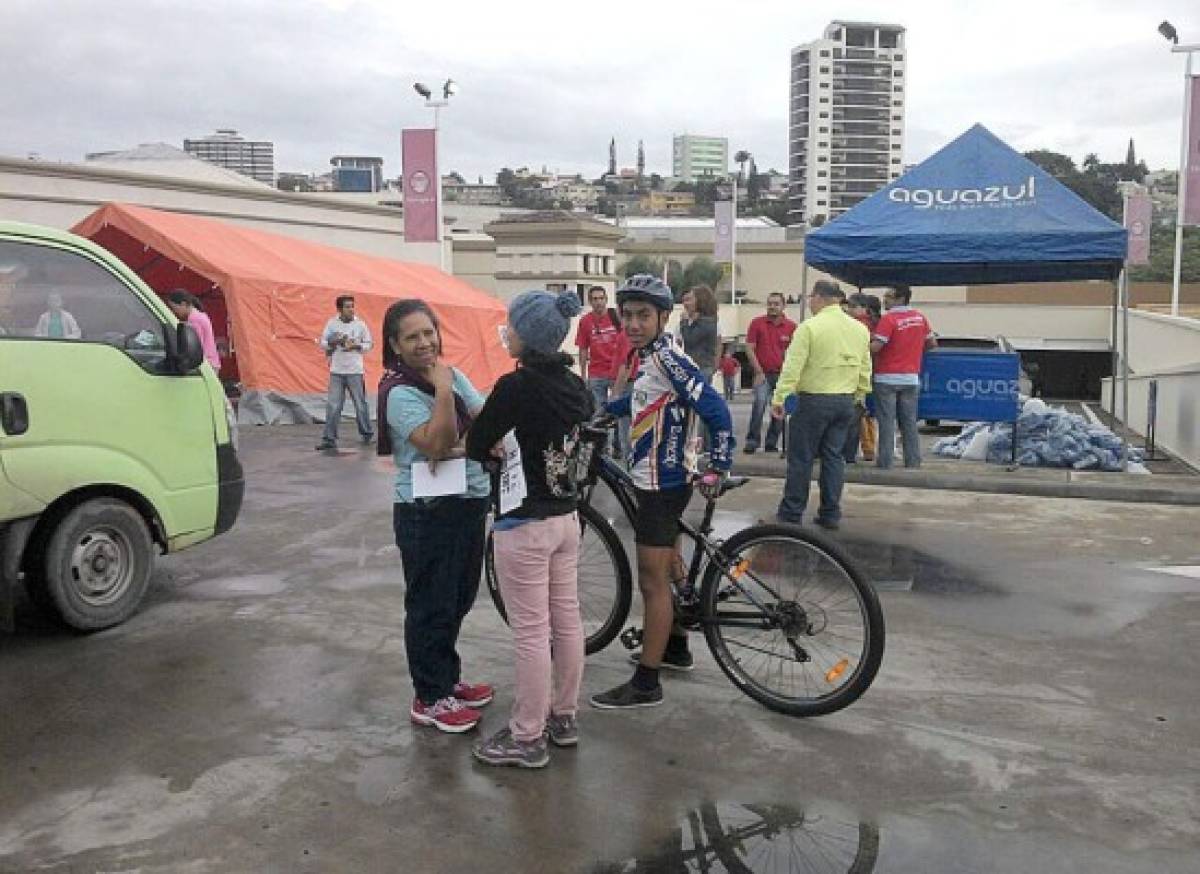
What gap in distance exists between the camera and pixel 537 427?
12.5ft

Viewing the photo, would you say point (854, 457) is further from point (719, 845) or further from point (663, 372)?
point (719, 845)

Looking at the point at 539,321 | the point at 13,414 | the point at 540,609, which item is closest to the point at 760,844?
the point at 540,609

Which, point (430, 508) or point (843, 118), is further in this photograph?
point (843, 118)

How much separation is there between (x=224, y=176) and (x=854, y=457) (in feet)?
85.5

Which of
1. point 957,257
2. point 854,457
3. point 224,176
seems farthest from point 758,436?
point 224,176

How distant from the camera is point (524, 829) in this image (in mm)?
3490

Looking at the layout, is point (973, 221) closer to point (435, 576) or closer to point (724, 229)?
point (435, 576)

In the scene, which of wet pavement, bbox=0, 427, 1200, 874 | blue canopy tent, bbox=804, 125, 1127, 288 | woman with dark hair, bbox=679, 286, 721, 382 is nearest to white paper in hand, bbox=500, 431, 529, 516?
wet pavement, bbox=0, 427, 1200, 874

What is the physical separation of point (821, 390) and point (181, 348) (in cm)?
442

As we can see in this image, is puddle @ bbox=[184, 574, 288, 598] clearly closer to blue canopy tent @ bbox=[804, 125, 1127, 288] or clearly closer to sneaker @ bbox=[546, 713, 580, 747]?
sneaker @ bbox=[546, 713, 580, 747]

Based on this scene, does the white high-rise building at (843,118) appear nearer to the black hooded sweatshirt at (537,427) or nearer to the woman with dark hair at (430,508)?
the woman with dark hair at (430,508)

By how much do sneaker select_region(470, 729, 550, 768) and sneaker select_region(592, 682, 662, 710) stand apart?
58cm

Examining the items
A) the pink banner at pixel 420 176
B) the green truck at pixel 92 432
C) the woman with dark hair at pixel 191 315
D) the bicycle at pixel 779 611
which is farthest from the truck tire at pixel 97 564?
the pink banner at pixel 420 176

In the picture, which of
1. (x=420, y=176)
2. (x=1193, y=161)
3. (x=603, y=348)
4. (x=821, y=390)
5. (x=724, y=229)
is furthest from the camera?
(x=724, y=229)
